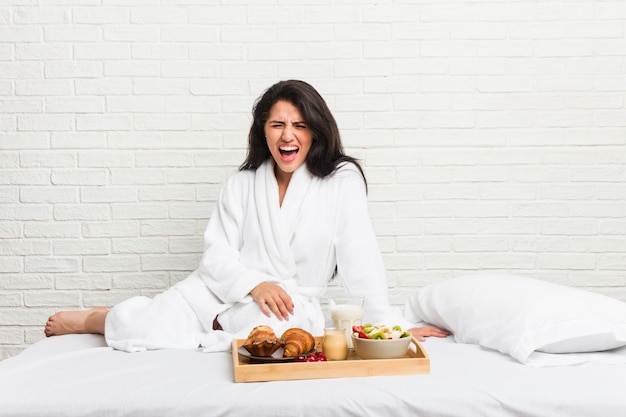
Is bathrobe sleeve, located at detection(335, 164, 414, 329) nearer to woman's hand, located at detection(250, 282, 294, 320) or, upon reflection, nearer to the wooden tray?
woman's hand, located at detection(250, 282, 294, 320)

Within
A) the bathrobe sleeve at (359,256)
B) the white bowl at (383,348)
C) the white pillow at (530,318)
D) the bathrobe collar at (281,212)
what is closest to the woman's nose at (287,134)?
the bathrobe collar at (281,212)

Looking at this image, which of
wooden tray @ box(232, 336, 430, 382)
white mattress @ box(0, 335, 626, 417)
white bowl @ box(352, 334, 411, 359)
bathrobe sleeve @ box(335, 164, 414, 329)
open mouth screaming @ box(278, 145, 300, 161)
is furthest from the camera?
open mouth screaming @ box(278, 145, 300, 161)

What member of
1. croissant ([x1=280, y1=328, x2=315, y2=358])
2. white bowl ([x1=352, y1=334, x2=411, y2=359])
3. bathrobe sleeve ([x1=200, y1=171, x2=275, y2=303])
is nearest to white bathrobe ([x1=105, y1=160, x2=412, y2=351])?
bathrobe sleeve ([x1=200, y1=171, x2=275, y2=303])

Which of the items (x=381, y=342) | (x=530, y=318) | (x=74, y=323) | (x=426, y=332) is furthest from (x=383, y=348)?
(x=74, y=323)

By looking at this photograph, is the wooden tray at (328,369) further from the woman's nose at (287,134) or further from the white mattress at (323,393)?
the woman's nose at (287,134)

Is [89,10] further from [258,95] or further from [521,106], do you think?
[521,106]

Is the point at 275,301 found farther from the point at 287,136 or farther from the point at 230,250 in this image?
the point at 287,136

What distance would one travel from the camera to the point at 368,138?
137 inches

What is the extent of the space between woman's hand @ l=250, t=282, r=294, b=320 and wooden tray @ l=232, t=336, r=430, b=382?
1.59ft

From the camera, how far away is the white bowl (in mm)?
2133

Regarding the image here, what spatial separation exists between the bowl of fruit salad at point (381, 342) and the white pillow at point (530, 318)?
339 millimetres

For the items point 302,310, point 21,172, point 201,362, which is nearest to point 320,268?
point 302,310

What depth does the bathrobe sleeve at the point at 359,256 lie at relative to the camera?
8.96 ft

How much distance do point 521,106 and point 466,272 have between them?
31.2 inches
